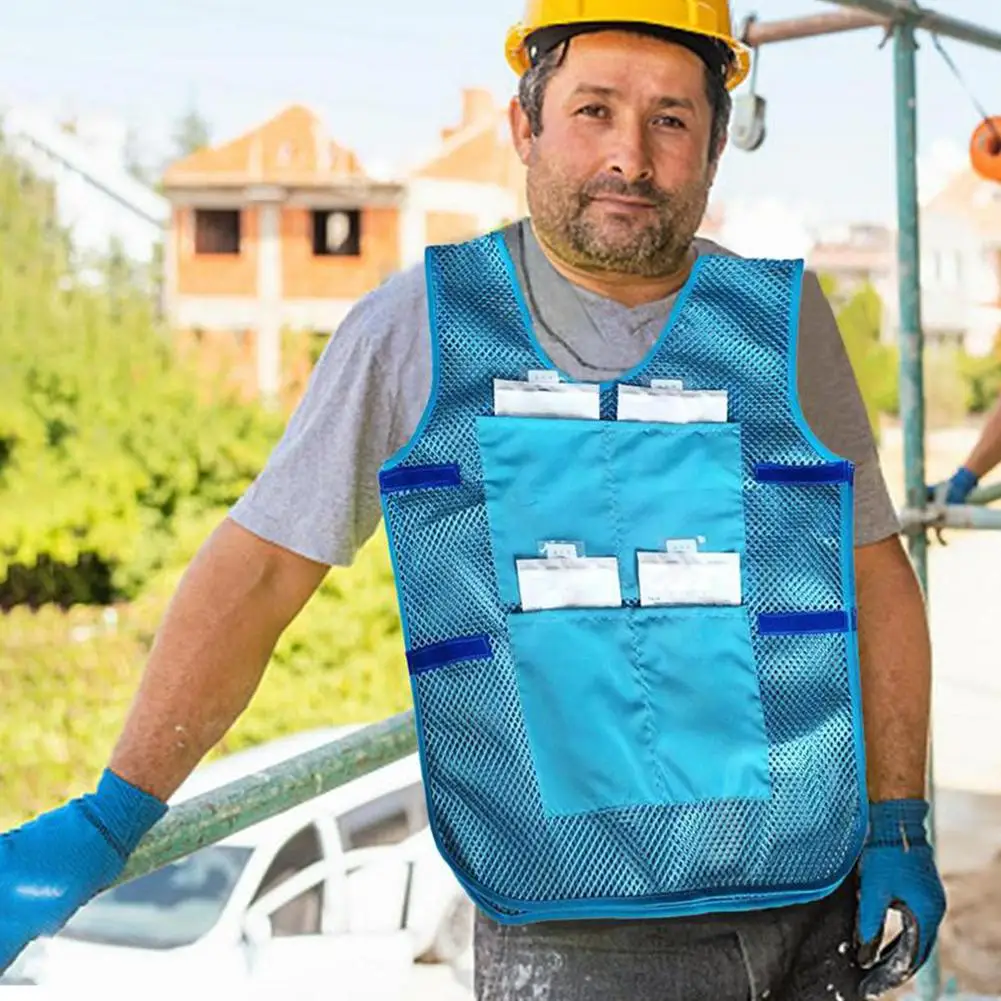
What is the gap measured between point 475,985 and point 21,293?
22.1 m

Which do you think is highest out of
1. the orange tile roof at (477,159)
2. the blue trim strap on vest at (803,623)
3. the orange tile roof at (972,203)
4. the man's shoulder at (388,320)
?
the orange tile roof at (972,203)

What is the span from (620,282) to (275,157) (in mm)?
29620

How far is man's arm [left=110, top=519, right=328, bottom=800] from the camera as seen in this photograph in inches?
57.4

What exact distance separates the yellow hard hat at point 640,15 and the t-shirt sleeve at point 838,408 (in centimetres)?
26

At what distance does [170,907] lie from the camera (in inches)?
283

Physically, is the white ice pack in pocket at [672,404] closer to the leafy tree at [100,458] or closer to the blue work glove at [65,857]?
the blue work glove at [65,857]

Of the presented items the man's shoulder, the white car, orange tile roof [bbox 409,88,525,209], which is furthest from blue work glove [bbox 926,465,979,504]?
orange tile roof [bbox 409,88,525,209]

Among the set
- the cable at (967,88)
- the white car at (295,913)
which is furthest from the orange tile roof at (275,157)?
the cable at (967,88)

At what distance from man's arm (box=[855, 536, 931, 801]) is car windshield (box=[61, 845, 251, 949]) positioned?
5358mm

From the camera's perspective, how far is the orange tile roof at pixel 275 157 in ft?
96.4

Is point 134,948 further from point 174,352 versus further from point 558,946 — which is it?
point 174,352

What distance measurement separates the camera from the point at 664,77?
1.65m

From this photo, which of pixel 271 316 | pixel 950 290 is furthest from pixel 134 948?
pixel 950 290

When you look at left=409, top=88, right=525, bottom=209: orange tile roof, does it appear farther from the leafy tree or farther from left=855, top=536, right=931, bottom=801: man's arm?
left=855, top=536, right=931, bottom=801: man's arm
